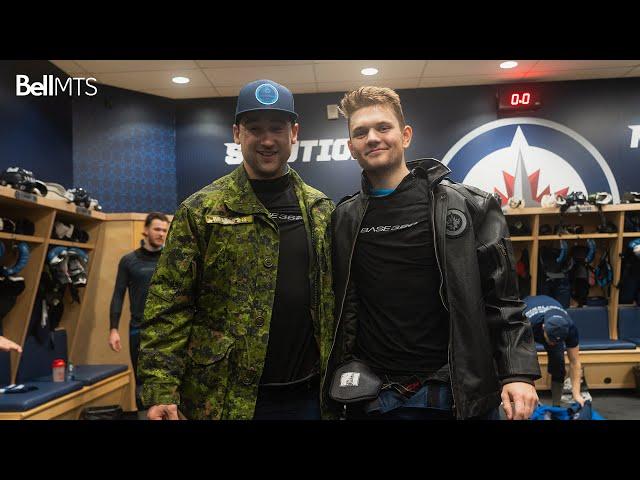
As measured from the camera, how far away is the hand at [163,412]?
1396 millimetres

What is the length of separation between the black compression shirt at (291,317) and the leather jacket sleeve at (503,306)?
54 cm

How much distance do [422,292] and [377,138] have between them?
1.63 ft

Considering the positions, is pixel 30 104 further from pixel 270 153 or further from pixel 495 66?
pixel 495 66

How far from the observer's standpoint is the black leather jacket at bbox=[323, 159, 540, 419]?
139cm

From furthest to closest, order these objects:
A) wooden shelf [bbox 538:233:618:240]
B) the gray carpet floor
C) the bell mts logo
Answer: the bell mts logo, wooden shelf [bbox 538:233:618:240], the gray carpet floor

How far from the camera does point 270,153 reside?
1547mm

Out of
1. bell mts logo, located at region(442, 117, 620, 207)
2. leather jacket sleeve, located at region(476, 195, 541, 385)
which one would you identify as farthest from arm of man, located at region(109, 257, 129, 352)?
bell mts logo, located at region(442, 117, 620, 207)

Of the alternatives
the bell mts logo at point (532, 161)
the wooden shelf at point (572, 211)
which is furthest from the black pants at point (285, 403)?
the bell mts logo at point (532, 161)

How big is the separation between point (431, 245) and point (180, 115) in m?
5.55

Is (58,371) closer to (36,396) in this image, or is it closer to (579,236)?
(36,396)

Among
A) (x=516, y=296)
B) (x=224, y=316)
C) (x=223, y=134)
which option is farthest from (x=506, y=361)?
(x=223, y=134)

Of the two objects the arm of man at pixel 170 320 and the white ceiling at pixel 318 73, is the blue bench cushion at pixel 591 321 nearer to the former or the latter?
the white ceiling at pixel 318 73

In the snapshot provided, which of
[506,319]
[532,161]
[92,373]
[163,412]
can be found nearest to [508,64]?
[532,161]

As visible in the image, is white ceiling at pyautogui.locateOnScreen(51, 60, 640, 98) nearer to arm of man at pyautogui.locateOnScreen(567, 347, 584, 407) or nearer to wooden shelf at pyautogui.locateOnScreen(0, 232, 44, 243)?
wooden shelf at pyautogui.locateOnScreen(0, 232, 44, 243)
